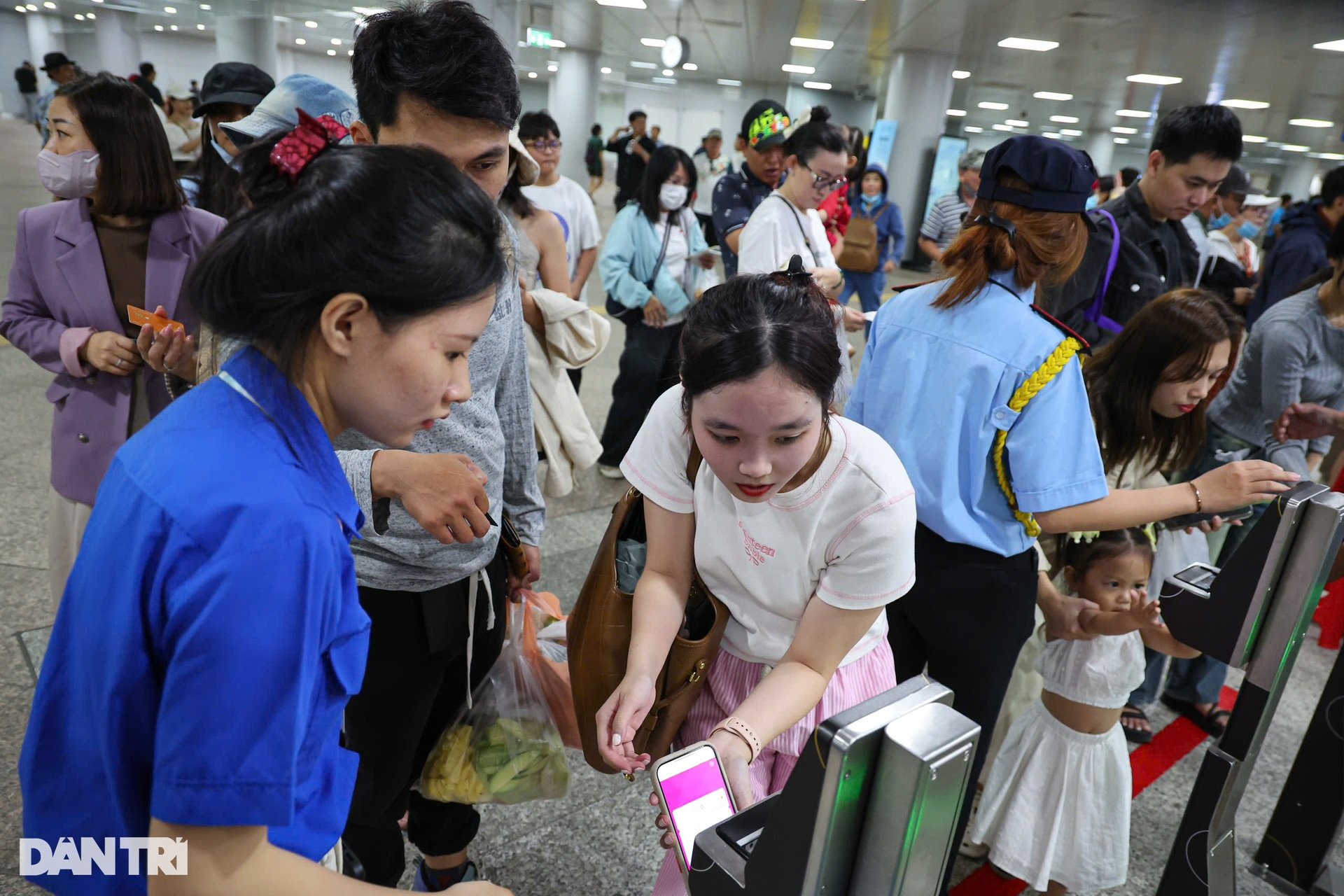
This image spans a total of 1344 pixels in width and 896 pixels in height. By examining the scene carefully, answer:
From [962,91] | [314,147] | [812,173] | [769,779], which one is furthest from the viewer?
[962,91]

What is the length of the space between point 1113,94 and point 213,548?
18930mm

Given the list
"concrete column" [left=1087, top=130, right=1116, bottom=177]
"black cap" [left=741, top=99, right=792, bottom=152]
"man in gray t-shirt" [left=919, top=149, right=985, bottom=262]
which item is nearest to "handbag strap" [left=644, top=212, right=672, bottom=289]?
"black cap" [left=741, top=99, right=792, bottom=152]

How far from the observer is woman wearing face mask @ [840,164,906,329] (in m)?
6.93

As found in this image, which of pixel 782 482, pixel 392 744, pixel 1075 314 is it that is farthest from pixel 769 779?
pixel 1075 314

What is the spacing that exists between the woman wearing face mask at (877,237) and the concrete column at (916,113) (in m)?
3.96

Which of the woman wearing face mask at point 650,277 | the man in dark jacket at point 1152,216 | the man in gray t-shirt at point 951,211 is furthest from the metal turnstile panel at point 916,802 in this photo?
the man in gray t-shirt at point 951,211

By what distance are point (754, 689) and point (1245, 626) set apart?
0.91 m

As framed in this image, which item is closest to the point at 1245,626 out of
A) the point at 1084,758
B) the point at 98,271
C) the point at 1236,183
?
the point at 1084,758

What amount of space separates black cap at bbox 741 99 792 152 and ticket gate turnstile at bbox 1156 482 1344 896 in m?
3.04

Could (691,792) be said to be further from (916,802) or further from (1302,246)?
(1302,246)

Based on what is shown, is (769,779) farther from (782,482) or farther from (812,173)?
(812,173)

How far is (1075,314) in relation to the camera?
2.72 m

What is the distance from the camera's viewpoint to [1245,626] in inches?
62.2

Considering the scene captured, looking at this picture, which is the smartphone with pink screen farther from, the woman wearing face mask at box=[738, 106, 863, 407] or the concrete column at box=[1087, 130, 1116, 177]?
the concrete column at box=[1087, 130, 1116, 177]
